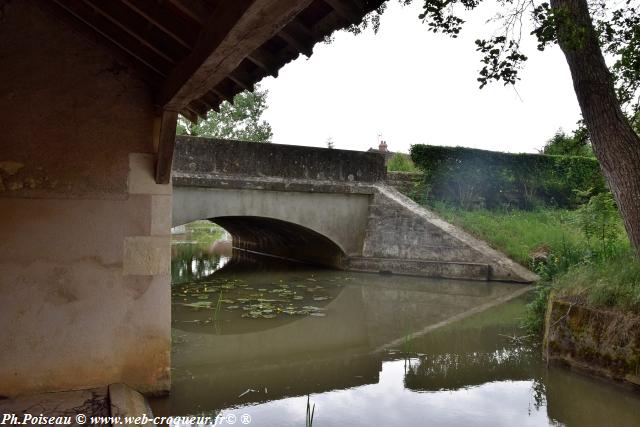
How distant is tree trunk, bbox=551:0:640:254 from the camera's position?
15.1 feet

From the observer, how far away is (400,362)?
5.16 metres

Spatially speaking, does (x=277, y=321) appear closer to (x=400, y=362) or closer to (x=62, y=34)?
(x=400, y=362)

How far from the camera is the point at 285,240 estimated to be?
15.3 m

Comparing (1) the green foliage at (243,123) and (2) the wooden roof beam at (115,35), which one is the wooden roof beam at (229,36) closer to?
(2) the wooden roof beam at (115,35)

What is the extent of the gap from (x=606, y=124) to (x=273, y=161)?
781 cm

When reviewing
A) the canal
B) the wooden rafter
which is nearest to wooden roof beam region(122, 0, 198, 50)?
the wooden rafter

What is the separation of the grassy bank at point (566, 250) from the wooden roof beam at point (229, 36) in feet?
12.7

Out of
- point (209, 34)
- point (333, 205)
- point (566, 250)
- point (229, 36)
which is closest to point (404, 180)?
point (333, 205)

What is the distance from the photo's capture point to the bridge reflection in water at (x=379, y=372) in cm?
386

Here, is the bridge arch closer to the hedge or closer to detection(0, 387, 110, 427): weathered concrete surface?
the hedge

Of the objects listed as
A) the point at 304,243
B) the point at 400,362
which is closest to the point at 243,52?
the point at 400,362

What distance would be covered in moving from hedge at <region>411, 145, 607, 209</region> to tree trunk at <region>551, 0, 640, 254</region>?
8.89 meters

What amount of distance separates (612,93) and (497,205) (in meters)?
9.90

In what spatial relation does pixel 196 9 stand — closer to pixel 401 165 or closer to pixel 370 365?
pixel 370 365
